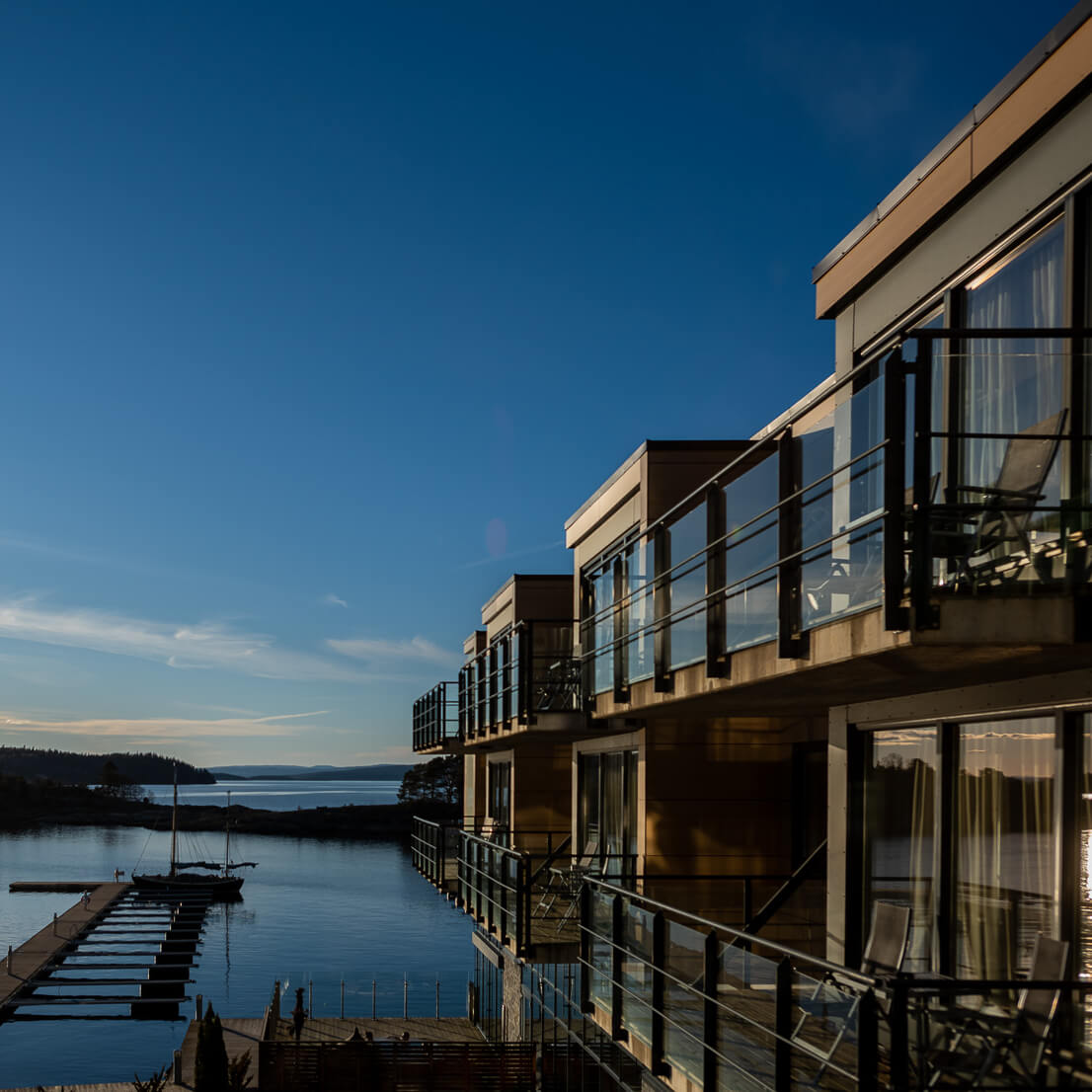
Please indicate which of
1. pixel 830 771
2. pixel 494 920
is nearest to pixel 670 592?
pixel 830 771

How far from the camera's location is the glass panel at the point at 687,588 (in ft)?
30.8

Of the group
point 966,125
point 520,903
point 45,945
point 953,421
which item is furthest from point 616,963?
point 45,945

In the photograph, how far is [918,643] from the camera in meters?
5.42

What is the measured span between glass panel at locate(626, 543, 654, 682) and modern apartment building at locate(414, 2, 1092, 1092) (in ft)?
0.15

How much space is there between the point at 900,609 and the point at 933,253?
3.60 metres

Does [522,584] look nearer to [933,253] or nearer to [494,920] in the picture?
[494,920]

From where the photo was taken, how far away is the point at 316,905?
329ft

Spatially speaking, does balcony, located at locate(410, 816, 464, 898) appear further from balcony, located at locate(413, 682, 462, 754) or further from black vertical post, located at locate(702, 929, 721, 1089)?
black vertical post, located at locate(702, 929, 721, 1089)

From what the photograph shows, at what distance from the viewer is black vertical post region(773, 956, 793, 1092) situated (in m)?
6.00

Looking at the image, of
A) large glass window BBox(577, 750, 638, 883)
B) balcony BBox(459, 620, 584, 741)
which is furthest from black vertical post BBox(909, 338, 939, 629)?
balcony BBox(459, 620, 584, 741)

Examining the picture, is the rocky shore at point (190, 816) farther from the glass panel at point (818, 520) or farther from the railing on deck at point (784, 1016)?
the glass panel at point (818, 520)

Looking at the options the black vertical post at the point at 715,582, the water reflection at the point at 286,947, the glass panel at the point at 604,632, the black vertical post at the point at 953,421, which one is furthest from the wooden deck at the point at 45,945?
the black vertical post at the point at 953,421

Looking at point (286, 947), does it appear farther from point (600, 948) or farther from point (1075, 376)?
point (1075, 376)

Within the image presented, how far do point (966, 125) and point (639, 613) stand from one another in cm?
533
